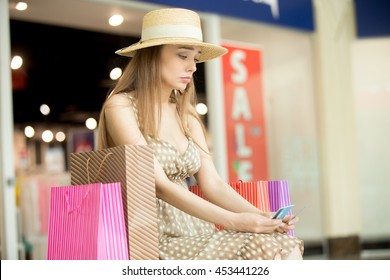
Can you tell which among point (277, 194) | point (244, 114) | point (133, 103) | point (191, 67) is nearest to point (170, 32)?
point (191, 67)

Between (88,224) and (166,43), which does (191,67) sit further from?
(88,224)

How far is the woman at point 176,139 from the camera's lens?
1.96 m

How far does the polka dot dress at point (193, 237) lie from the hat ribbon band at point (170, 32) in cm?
20

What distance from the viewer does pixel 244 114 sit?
6.26m

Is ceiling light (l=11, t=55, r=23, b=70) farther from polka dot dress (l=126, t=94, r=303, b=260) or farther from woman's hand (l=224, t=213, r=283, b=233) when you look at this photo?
woman's hand (l=224, t=213, r=283, b=233)

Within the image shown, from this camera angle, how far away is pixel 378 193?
24.8 feet

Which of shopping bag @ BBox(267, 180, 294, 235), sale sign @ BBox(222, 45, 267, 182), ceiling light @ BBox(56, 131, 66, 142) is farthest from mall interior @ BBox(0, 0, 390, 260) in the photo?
shopping bag @ BBox(267, 180, 294, 235)

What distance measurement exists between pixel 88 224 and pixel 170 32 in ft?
1.88

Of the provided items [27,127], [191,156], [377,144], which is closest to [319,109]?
Result: [377,144]

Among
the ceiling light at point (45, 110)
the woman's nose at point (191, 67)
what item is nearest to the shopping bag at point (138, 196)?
the woman's nose at point (191, 67)

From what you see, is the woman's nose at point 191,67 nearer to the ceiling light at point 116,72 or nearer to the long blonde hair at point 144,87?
the long blonde hair at point 144,87

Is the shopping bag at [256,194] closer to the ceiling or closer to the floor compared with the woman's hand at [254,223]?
closer to the ceiling

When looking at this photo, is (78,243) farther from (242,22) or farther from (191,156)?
(242,22)
